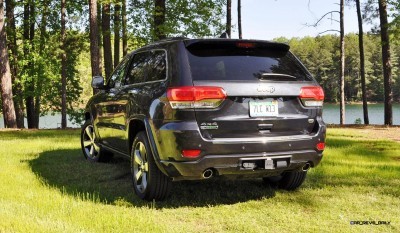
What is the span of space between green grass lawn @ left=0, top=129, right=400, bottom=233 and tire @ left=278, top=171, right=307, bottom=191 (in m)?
0.12

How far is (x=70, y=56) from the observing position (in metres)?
31.0

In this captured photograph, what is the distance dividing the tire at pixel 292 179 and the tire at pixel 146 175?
169 cm

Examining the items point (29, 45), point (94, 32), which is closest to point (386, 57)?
point (94, 32)

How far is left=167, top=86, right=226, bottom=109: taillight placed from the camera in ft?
14.0

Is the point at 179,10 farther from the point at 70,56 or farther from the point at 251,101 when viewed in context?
the point at 251,101

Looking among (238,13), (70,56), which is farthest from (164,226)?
(70,56)

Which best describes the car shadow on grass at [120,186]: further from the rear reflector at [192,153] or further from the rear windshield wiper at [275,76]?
the rear windshield wiper at [275,76]

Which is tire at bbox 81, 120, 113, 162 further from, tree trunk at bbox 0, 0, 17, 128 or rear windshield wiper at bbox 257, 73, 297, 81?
tree trunk at bbox 0, 0, 17, 128

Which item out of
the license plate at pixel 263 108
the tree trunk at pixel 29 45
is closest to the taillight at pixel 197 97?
the license plate at pixel 263 108

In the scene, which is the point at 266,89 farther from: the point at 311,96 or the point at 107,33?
the point at 107,33

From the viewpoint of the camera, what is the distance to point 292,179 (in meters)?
5.50

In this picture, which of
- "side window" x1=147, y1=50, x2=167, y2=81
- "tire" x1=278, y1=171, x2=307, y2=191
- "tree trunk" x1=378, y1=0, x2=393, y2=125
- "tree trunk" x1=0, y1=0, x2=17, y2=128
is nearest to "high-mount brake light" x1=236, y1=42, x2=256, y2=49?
"side window" x1=147, y1=50, x2=167, y2=81

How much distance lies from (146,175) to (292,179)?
78.1 inches

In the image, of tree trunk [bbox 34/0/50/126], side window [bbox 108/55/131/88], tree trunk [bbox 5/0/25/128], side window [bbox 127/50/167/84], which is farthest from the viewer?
tree trunk [bbox 34/0/50/126]
